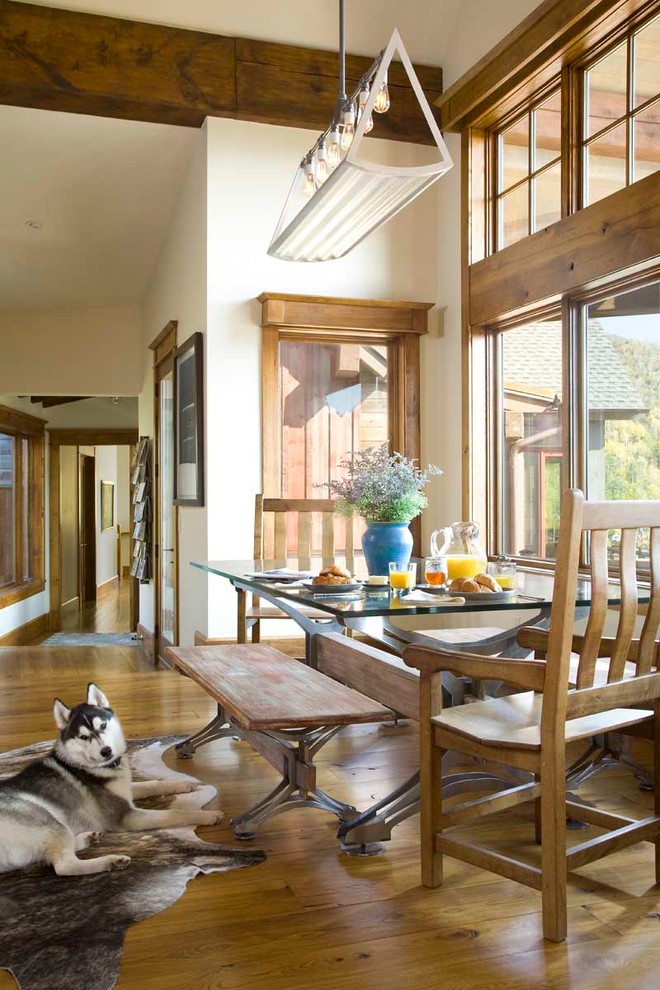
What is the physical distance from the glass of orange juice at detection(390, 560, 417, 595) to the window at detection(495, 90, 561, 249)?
87.4 inches

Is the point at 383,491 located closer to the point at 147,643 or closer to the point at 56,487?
the point at 147,643

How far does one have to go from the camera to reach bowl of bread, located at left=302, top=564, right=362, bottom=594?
8.88ft

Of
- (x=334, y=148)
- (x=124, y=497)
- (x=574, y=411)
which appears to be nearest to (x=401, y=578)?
Answer: (x=334, y=148)

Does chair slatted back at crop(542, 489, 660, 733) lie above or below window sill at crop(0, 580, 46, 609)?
above

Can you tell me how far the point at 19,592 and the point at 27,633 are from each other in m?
0.65

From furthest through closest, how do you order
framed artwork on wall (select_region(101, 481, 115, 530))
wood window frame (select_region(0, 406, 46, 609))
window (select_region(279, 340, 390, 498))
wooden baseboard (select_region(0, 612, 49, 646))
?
framed artwork on wall (select_region(101, 481, 115, 530)) → wood window frame (select_region(0, 406, 46, 609)) → wooden baseboard (select_region(0, 612, 49, 646)) → window (select_region(279, 340, 390, 498))

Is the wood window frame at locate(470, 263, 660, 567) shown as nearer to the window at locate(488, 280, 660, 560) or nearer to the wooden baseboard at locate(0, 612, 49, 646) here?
the window at locate(488, 280, 660, 560)

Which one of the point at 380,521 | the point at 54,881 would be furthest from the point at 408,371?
the point at 54,881

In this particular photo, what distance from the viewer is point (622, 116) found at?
373cm

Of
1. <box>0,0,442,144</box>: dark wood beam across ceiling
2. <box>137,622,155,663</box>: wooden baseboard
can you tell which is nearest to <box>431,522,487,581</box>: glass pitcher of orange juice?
<box>0,0,442,144</box>: dark wood beam across ceiling

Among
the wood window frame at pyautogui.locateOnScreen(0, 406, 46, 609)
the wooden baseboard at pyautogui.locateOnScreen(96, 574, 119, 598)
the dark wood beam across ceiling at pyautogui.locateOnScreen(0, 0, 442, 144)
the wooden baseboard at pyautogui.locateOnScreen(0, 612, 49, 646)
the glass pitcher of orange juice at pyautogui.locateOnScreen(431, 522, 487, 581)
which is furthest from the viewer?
the wooden baseboard at pyautogui.locateOnScreen(96, 574, 119, 598)

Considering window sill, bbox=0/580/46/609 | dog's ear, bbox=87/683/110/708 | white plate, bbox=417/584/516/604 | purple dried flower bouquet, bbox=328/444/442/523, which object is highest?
purple dried flower bouquet, bbox=328/444/442/523

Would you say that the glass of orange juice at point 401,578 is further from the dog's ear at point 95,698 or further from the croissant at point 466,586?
the dog's ear at point 95,698

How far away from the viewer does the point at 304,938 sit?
6.69 ft
